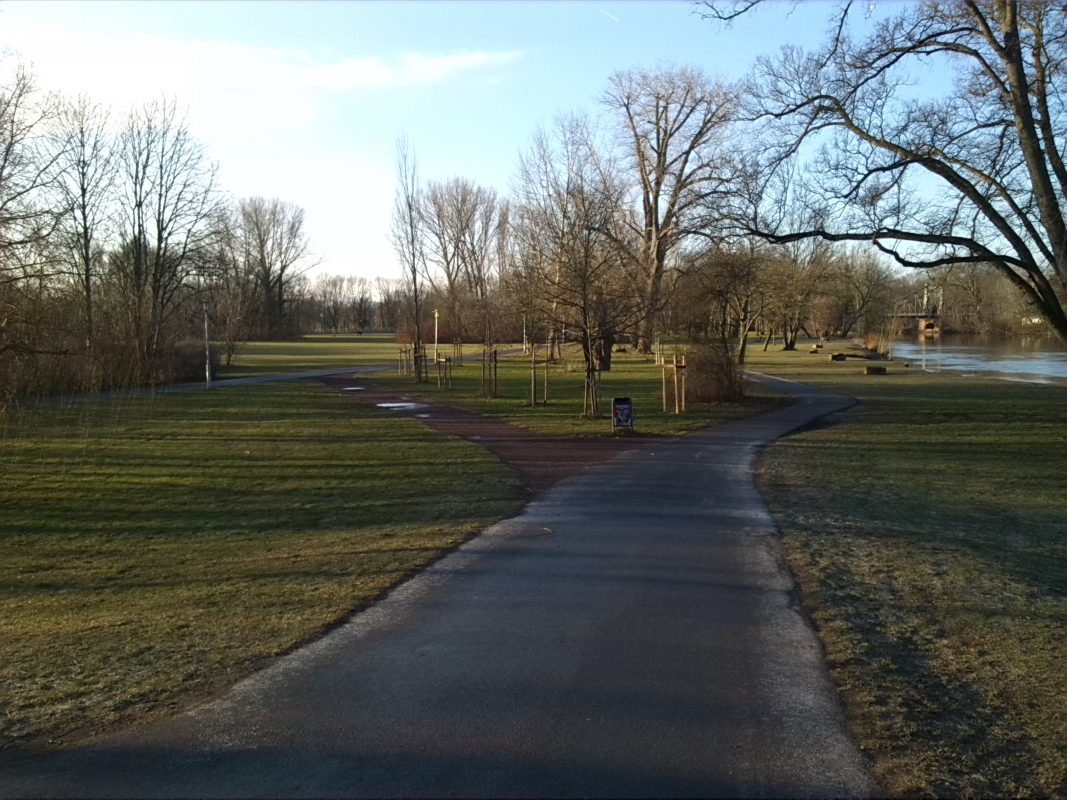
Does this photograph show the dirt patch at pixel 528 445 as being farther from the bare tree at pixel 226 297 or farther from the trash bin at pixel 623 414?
the bare tree at pixel 226 297

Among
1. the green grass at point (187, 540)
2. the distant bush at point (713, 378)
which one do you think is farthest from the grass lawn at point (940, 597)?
the distant bush at point (713, 378)

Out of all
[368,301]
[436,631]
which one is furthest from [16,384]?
[368,301]

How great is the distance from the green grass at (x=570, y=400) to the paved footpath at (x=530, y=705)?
11847mm

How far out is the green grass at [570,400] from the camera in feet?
65.6

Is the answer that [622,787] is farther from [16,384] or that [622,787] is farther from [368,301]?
[368,301]

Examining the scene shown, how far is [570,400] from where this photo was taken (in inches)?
1065

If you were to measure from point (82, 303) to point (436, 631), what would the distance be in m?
12.8

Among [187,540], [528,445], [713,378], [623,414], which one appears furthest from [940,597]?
[713,378]

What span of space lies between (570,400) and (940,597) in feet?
67.5

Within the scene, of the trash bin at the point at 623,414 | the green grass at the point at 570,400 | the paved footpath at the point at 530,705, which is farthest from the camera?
the green grass at the point at 570,400

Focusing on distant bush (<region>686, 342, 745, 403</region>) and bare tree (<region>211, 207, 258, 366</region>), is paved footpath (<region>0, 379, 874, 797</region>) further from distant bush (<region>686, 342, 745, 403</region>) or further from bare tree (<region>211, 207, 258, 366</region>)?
bare tree (<region>211, 207, 258, 366</region>)

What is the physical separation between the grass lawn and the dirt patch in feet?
9.79

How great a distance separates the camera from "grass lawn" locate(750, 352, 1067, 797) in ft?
13.1

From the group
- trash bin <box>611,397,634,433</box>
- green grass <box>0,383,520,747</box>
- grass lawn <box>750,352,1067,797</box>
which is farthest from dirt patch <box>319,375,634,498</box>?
grass lawn <box>750,352,1067,797</box>
